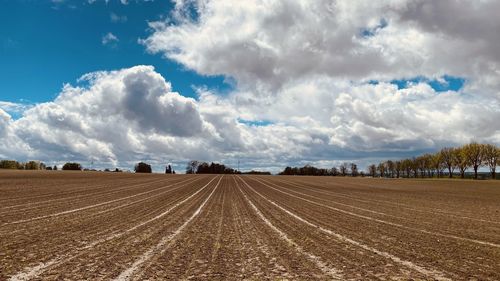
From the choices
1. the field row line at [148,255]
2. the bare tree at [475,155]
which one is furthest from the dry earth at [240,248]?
the bare tree at [475,155]

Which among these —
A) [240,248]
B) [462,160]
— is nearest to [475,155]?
[462,160]

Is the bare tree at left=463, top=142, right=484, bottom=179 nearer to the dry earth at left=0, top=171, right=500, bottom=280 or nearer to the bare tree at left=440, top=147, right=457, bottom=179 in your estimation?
the bare tree at left=440, top=147, right=457, bottom=179

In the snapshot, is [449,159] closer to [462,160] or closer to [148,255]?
[462,160]

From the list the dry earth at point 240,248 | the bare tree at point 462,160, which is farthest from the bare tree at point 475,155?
the dry earth at point 240,248

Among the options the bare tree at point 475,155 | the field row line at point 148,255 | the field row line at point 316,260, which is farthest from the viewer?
the bare tree at point 475,155

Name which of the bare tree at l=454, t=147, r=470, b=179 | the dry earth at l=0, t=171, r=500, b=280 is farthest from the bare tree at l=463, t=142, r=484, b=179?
the dry earth at l=0, t=171, r=500, b=280

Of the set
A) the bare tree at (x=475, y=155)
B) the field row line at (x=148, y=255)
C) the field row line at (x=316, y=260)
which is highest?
the bare tree at (x=475, y=155)

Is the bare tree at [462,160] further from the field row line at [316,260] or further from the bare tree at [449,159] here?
the field row line at [316,260]

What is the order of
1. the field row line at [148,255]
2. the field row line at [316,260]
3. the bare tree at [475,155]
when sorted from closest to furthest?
the field row line at [148,255]
the field row line at [316,260]
the bare tree at [475,155]

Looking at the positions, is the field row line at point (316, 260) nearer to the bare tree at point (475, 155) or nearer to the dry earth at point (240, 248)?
the dry earth at point (240, 248)

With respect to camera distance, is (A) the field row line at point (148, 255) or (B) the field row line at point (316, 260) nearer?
(A) the field row line at point (148, 255)

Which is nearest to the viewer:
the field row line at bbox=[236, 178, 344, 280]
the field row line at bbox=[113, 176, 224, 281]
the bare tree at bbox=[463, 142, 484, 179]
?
the field row line at bbox=[113, 176, 224, 281]

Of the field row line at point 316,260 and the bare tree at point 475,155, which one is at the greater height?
the bare tree at point 475,155

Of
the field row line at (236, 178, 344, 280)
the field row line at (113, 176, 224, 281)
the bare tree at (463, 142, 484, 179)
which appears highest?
the bare tree at (463, 142, 484, 179)
